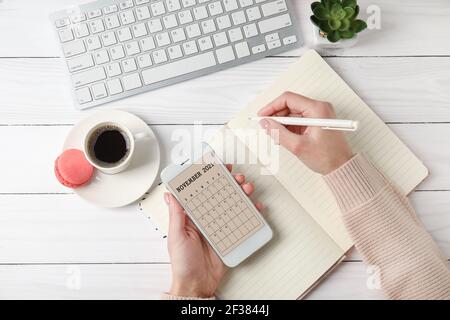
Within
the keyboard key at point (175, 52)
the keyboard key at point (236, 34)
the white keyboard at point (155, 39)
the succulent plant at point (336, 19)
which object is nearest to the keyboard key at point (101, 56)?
the white keyboard at point (155, 39)

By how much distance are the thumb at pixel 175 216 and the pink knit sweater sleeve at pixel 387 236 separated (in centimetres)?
25

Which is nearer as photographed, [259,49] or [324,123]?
[324,123]

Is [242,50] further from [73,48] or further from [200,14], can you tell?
[73,48]

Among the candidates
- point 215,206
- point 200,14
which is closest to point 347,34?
point 200,14

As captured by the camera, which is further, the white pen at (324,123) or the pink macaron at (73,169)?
the pink macaron at (73,169)

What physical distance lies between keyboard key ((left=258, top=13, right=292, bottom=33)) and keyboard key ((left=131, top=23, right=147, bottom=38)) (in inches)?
7.7

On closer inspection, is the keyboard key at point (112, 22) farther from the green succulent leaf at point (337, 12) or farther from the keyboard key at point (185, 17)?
the green succulent leaf at point (337, 12)

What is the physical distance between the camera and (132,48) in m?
0.94

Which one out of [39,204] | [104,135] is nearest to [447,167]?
[104,135]

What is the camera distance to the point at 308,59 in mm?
961

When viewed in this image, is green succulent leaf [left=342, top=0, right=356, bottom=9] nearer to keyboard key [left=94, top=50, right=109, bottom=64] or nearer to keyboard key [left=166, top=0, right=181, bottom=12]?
keyboard key [left=166, top=0, right=181, bottom=12]

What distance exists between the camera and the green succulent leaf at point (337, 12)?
90 centimetres

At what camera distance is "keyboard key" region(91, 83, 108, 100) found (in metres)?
0.94

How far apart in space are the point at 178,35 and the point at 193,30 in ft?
0.09
